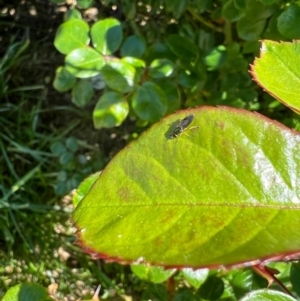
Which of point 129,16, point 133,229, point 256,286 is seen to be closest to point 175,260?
point 133,229

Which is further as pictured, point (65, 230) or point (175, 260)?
point (65, 230)

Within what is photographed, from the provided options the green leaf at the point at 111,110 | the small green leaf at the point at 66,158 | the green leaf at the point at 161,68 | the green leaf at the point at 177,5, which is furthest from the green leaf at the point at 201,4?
the small green leaf at the point at 66,158

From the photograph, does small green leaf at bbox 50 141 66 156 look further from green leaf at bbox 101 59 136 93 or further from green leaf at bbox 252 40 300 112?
green leaf at bbox 252 40 300 112

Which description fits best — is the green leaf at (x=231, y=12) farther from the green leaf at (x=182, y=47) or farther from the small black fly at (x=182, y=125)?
the small black fly at (x=182, y=125)

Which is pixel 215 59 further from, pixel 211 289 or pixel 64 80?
pixel 211 289

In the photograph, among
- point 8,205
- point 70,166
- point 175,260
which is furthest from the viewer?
point 8,205

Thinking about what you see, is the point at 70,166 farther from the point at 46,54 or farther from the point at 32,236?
the point at 46,54

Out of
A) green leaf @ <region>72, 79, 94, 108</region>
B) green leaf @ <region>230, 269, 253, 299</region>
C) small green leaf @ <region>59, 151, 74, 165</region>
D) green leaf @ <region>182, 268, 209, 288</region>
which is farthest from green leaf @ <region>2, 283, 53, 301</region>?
small green leaf @ <region>59, 151, 74, 165</region>

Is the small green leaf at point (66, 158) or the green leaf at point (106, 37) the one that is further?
the small green leaf at point (66, 158)
